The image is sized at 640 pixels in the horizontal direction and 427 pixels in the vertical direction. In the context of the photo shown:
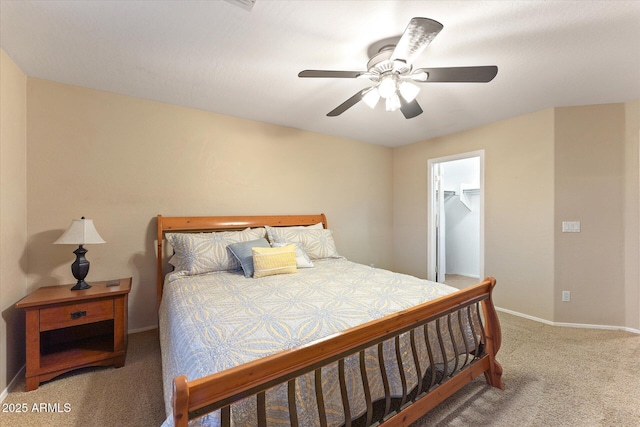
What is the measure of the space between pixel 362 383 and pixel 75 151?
9.77ft

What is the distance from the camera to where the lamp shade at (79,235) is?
208cm

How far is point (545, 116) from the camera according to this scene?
299cm

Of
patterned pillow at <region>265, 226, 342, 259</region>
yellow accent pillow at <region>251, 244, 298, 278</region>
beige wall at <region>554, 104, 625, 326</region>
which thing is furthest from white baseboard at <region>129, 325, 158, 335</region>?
beige wall at <region>554, 104, 625, 326</region>

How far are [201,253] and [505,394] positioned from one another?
100 inches

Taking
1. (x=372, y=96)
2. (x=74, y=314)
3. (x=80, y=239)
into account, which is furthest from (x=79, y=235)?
(x=372, y=96)

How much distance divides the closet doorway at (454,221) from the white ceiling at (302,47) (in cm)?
168

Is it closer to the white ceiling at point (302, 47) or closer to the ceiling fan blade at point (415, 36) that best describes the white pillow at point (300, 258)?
the white ceiling at point (302, 47)

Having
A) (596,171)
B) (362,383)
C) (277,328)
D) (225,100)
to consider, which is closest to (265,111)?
(225,100)

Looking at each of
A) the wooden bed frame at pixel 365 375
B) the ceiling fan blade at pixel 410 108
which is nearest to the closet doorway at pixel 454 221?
the ceiling fan blade at pixel 410 108

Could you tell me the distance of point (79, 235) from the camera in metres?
2.11

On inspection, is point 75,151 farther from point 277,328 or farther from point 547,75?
point 547,75

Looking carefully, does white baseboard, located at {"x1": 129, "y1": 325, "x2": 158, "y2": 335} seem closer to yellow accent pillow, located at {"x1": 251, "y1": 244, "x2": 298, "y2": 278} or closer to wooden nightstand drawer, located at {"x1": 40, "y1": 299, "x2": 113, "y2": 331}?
wooden nightstand drawer, located at {"x1": 40, "y1": 299, "x2": 113, "y2": 331}

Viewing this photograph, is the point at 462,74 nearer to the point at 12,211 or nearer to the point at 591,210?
the point at 591,210

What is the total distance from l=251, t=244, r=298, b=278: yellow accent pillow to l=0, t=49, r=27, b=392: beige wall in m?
1.69
